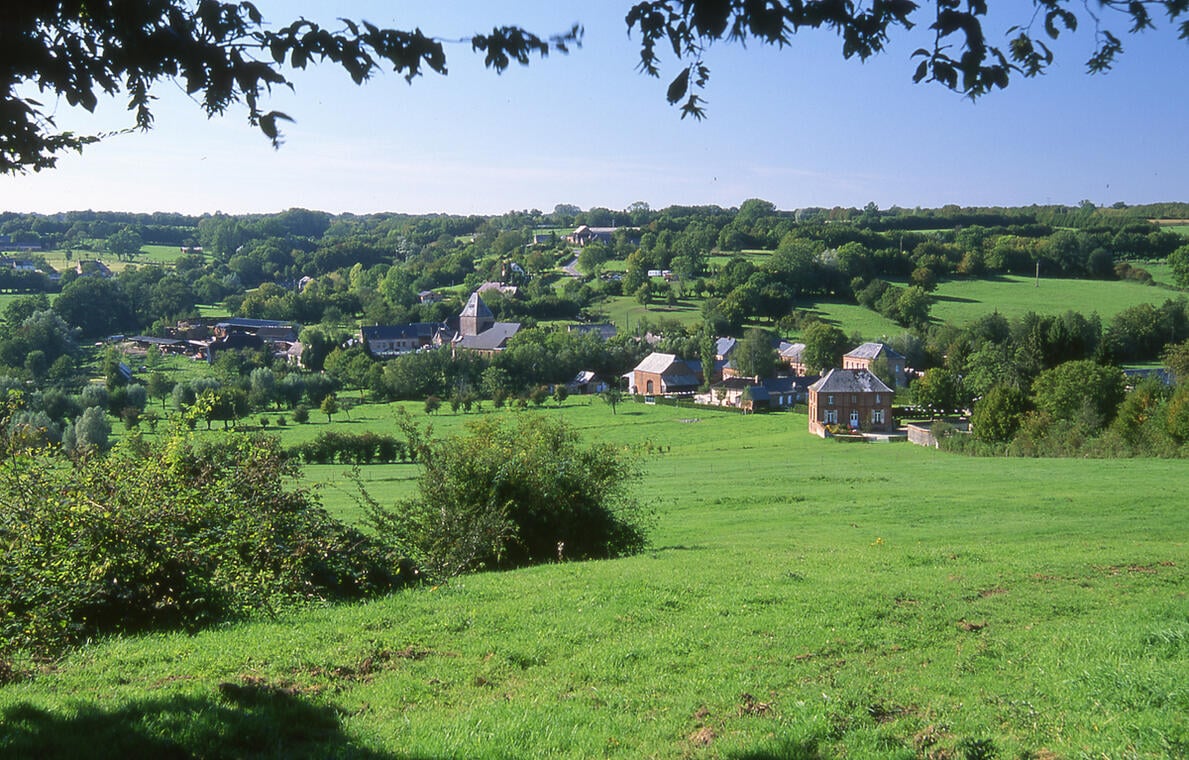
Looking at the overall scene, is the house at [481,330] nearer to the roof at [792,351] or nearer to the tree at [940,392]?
the roof at [792,351]

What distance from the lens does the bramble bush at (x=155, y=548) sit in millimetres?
8617

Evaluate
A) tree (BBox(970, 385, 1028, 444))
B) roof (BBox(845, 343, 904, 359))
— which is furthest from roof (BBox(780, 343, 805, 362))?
tree (BBox(970, 385, 1028, 444))

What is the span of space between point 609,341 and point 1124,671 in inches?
4194

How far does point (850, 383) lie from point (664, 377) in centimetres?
3317

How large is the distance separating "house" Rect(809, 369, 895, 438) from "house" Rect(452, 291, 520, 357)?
165 ft

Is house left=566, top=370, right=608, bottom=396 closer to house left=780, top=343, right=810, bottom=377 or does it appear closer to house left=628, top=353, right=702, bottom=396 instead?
house left=628, top=353, right=702, bottom=396

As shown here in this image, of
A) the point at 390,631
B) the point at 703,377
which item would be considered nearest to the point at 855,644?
the point at 390,631

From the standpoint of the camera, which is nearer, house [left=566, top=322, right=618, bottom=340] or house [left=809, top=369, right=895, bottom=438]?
house [left=809, top=369, right=895, bottom=438]

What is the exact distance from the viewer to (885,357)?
291 feet

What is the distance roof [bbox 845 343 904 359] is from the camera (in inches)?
3536

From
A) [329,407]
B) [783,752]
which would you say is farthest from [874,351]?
[783,752]

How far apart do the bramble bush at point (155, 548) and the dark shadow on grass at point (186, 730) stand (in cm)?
250

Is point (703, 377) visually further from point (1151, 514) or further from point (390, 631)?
point (390, 631)

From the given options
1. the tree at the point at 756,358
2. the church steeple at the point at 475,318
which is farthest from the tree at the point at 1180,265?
the church steeple at the point at 475,318
